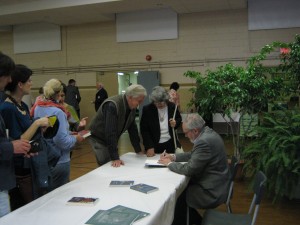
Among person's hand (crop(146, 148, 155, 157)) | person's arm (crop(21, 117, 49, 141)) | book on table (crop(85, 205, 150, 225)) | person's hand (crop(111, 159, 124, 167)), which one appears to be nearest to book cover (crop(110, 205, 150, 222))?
book on table (crop(85, 205, 150, 225))

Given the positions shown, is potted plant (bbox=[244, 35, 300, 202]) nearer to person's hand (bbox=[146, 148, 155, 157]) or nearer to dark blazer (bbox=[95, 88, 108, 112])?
person's hand (bbox=[146, 148, 155, 157])

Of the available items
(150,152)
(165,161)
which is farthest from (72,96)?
(165,161)

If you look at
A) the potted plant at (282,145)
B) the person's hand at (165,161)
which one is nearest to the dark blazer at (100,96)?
the potted plant at (282,145)

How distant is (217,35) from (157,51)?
181 centimetres

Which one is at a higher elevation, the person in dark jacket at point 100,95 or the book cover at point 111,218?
the person in dark jacket at point 100,95

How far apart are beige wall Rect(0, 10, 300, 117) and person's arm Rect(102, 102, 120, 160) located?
665cm

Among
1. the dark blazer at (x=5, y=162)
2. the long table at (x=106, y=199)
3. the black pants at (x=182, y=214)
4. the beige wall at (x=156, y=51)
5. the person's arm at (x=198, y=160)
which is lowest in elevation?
the black pants at (x=182, y=214)

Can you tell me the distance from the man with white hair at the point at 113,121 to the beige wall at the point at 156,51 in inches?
252

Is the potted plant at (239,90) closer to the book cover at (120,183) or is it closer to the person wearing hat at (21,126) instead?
the book cover at (120,183)

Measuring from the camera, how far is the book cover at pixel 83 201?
1937 millimetres

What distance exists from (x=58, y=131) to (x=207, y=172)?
4.11ft

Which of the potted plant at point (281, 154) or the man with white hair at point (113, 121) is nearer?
the man with white hair at point (113, 121)

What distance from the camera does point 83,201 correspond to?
1957 mm

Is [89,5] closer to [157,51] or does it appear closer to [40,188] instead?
[157,51]
